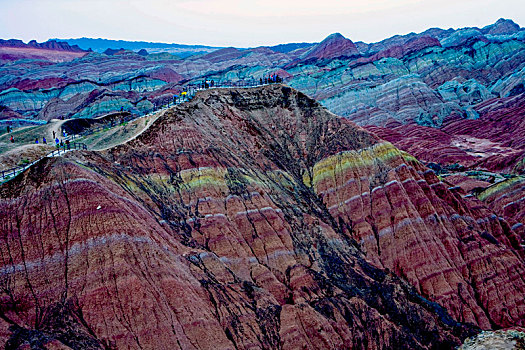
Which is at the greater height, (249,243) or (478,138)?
(249,243)

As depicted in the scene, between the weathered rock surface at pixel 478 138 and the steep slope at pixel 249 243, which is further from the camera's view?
the weathered rock surface at pixel 478 138

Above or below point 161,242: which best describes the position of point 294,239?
below

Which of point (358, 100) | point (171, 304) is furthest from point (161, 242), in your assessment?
point (358, 100)

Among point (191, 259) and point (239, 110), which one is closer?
point (191, 259)

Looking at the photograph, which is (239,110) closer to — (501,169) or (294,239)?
(294,239)

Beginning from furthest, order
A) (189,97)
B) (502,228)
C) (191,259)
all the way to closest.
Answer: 1. (189,97)
2. (502,228)
3. (191,259)

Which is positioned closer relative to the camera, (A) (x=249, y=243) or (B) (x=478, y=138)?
(A) (x=249, y=243)

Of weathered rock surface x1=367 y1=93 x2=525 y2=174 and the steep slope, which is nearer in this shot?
the steep slope

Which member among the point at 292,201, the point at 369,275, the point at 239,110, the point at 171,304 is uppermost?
the point at 239,110
